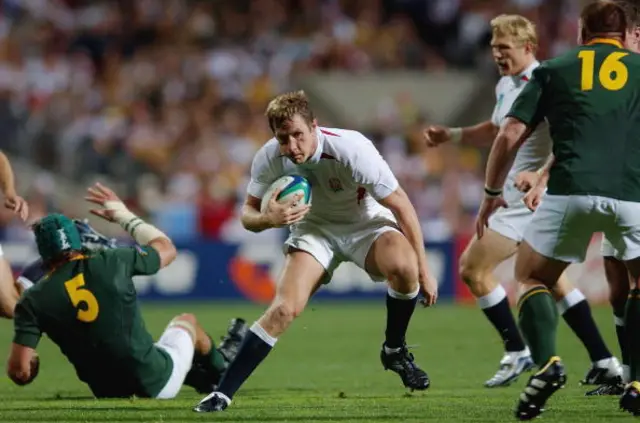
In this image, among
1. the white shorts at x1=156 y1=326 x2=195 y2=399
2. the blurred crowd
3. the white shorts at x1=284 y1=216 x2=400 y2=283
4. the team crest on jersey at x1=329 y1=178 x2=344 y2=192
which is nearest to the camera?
the team crest on jersey at x1=329 y1=178 x2=344 y2=192

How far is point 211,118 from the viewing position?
68.7ft

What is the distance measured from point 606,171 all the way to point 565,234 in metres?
0.38

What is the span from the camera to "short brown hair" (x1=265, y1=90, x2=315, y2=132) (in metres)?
7.36

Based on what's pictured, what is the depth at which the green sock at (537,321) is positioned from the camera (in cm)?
696

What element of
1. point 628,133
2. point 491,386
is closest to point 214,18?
point 491,386

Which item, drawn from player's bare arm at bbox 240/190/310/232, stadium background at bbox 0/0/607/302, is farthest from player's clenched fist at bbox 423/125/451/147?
stadium background at bbox 0/0/607/302

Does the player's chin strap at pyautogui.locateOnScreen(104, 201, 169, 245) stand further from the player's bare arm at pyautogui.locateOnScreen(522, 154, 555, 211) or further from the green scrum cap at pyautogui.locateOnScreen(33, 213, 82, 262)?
the player's bare arm at pyautogui.locateOnScreen(522, 154, 555, 211)

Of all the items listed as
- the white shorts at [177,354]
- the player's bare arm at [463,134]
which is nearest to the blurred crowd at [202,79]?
the player's bare arm at [463,134]

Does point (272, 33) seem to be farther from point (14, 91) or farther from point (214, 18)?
point (14, 91)

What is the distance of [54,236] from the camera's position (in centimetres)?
766

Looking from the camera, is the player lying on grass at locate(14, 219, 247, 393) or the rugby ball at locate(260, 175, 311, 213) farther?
the player lying on grass at locate(14, 219, 247, 393)

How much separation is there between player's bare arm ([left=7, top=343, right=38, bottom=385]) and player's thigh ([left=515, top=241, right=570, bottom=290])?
9.42 ft

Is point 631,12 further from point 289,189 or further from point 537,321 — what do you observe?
point 289,189

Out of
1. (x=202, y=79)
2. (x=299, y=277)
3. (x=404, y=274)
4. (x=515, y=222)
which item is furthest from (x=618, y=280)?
(x=202, y=79)
